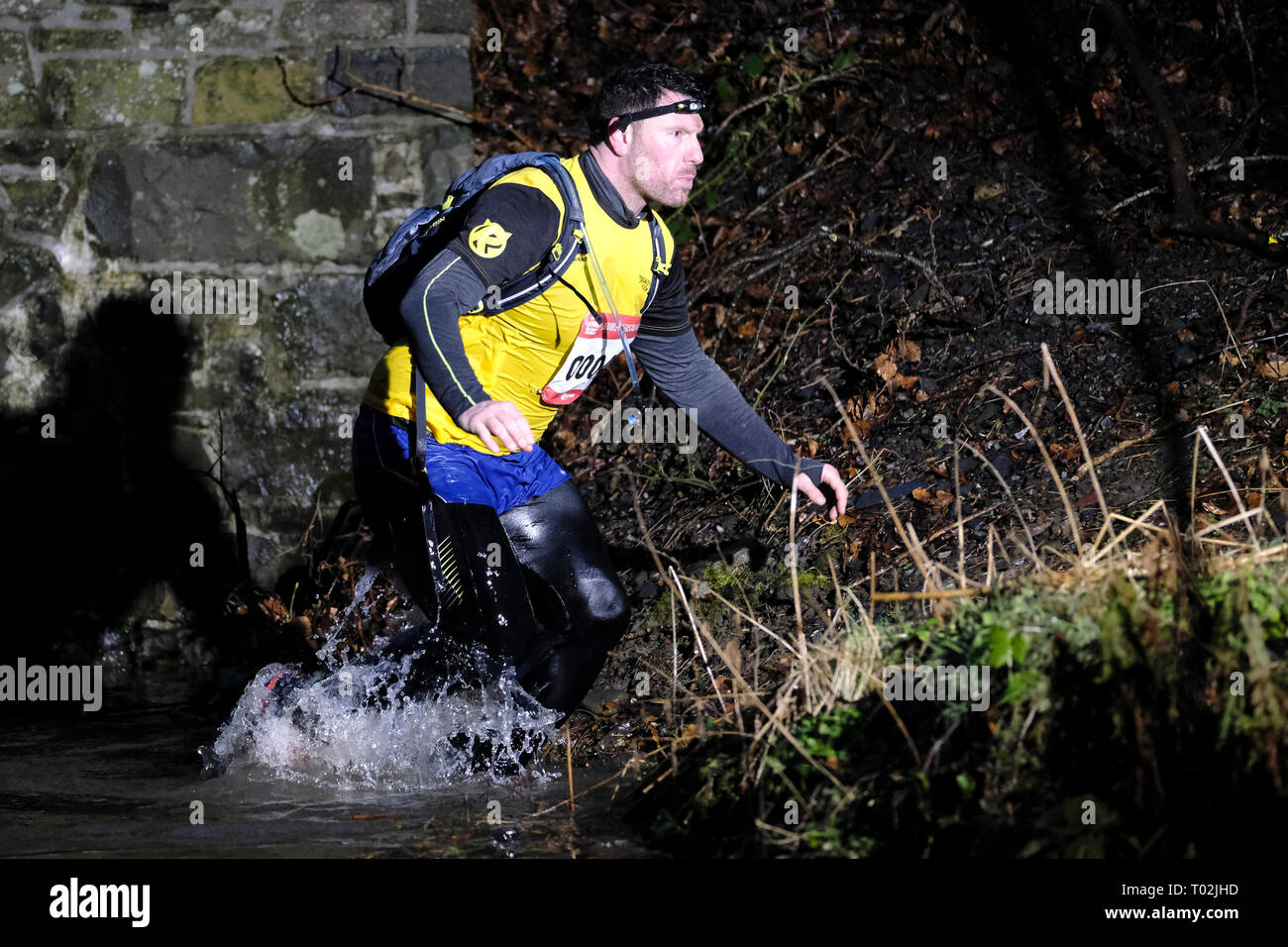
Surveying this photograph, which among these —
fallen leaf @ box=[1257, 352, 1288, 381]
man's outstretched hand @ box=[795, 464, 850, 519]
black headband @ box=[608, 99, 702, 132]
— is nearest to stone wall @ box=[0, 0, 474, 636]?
black headband @ box=[608, 99, 702, 132]

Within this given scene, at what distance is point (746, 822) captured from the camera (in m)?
3.36

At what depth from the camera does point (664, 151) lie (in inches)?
162

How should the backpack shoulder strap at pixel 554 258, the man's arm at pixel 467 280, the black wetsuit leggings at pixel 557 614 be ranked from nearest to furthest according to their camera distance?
1. the man's arm at pixel 467 280
2. the backpack shoulder strap at pixel 554 258
3. the black wetsuit leggings at pixel 557 614

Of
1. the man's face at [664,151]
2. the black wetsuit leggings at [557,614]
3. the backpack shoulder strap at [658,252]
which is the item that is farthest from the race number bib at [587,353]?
the man's face at [664,151]

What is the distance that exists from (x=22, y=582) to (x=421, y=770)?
353 centimetres

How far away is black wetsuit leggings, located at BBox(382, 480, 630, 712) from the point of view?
4289mm

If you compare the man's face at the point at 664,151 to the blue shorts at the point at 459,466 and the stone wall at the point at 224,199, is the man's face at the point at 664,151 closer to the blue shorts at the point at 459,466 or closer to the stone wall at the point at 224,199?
the blue shorts at the point at 459,466

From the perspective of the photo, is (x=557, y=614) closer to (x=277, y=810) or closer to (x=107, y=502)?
(x=277, y=810)

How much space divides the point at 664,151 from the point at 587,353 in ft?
2.34

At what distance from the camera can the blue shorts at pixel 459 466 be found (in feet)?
13.5

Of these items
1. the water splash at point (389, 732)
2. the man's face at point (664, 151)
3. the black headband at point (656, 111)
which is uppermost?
the black headband at point (656, 111)

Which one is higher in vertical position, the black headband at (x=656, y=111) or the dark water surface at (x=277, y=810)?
the black headband at (x=656, y=111)

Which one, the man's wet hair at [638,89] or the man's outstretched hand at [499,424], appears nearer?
the man's outstretched hand at [499,424]

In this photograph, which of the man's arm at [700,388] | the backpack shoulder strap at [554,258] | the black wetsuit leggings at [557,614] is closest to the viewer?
the backpack shoulder strap at [554,258]
